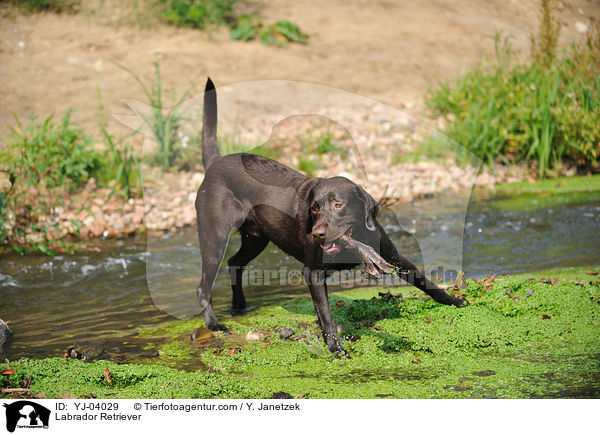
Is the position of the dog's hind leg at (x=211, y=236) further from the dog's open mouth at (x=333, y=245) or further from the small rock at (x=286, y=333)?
the dog's open mouth at (x=333, y=245)

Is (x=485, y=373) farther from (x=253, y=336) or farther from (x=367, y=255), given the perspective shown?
(x=253, y=336)

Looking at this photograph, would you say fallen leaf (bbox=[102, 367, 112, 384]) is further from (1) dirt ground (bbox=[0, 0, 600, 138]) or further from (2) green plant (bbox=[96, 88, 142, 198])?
(1) dirt ground (bbox=[0, 0, 600, 138])

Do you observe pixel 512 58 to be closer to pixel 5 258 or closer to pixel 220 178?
pixel 220 178

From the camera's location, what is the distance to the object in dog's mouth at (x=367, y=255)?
12.3 ft

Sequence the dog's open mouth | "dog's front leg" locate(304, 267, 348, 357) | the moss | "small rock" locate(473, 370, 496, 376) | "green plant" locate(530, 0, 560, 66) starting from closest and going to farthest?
"small rock" locate(473, 370, 496, 376), the dog's open mouth, "dog's front leg" locate(304, 267, 348, 357), the moss, "green plant" locate(530, 0, 560, 66)

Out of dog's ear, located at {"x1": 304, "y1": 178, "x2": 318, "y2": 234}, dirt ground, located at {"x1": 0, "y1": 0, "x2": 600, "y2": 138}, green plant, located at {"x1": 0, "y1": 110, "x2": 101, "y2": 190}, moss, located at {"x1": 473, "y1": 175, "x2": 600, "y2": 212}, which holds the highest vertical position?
dirt ground, located at {"x1": 0, "y1": 0, "x2": 600, "y2": 138}

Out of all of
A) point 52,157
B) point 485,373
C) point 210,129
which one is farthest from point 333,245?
point 52,157

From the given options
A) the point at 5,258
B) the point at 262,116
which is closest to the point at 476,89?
the point at 262,116

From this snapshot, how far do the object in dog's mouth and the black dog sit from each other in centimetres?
6

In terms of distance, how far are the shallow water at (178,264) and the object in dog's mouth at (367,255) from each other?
67.8 inches
